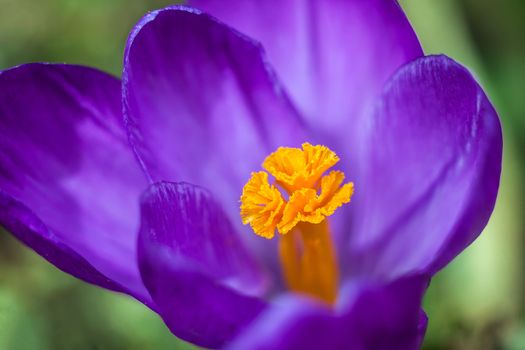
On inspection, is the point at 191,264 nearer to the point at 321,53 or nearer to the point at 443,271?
the point at 321,53

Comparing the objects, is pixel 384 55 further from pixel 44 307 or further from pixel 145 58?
pixel 44 307

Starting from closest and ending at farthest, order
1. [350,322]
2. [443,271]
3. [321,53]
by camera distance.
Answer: [350,322], [321,53], [443,271]

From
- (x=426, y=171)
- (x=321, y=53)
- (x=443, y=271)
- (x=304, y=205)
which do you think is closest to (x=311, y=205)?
(x=304, y=205)

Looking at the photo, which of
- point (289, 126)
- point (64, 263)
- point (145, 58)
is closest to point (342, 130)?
point (289, 126)

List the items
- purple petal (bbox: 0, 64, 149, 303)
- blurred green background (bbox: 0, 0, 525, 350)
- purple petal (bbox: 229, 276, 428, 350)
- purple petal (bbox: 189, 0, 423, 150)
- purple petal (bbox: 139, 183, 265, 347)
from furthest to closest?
blurred green background (bbox: 0, 0, 525, 350), purple petal (bbox: 189, 0, 423, 150), purple petal (bbox: 0, 64, 149, 303), purple petal (bbox: 139, 183, 265, 347), purple petal (bbox: 229, 276, 428, 350)

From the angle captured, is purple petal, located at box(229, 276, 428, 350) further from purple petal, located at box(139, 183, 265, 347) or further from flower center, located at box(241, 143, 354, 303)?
flower center, located at box(241, 143, 354, 303)

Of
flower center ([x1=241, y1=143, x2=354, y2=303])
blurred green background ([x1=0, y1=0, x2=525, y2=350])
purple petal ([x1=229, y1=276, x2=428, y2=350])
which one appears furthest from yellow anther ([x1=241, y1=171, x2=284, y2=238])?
blurred green background ([x1=0, y1=0, x2=525, y2=350])

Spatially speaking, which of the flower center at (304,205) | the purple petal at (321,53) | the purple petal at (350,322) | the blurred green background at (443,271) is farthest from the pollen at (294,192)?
the blurred green background at (443,271)
